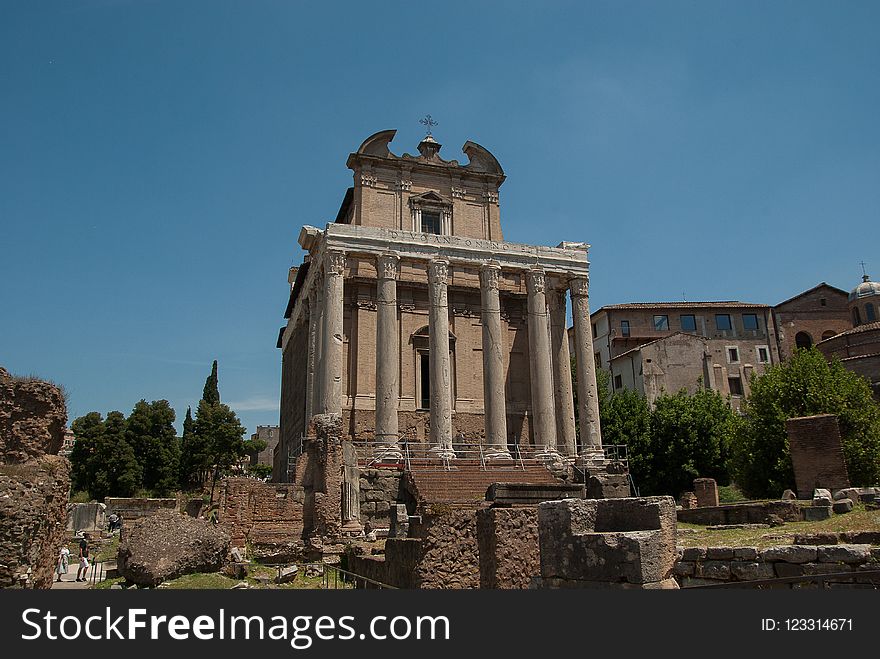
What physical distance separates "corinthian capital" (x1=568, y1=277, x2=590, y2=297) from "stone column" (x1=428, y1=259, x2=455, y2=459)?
6.17 meters

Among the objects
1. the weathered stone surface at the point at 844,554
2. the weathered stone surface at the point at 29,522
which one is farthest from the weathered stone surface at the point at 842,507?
the weathered stone surface at the point at 29,522

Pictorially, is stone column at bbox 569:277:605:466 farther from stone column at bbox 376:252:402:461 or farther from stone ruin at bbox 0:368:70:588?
stone ruin at bbox 0:368:70:588

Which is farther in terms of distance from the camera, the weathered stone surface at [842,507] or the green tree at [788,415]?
the green tree at [788,415]

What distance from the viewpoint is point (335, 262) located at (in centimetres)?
2747

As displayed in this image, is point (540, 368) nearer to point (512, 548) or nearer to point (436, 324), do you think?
point (436, 324)

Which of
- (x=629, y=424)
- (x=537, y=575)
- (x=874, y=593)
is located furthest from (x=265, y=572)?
(x=629, y=424)

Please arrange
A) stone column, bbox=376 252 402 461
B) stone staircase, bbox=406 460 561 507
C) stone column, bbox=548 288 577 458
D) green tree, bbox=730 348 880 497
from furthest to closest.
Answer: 1. stone column, bbox=548 288 577 458
2. green tree, bbox=730 348 880 497
3. stone column, bbox=376 252 402 461
4. stone staircase, bbox=406 460 561 507

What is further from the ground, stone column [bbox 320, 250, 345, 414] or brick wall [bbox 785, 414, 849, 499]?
stone column [bbox 320, 250, 345, 414]

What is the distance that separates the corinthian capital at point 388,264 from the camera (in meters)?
27.8

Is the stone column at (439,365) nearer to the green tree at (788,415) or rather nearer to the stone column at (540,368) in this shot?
the stone column at (540,368)

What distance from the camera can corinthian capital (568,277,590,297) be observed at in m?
30.9

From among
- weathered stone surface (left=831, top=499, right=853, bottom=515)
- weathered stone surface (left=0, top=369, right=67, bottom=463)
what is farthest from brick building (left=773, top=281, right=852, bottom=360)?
weathered stone surface (left=0, top=369, right=67, bottom=463)

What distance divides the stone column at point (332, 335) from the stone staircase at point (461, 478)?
405 centimetres

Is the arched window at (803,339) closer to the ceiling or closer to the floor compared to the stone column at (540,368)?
closer to the ceiling
